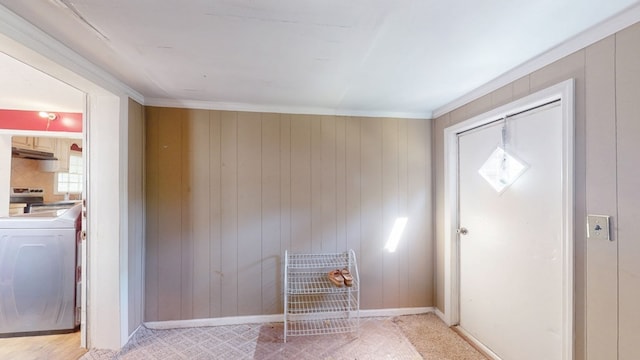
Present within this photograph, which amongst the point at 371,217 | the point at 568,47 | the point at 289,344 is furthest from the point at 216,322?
the point at 568,47

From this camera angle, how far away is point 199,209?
238 cm

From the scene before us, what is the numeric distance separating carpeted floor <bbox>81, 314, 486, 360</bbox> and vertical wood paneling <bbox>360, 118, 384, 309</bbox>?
0.98 ft

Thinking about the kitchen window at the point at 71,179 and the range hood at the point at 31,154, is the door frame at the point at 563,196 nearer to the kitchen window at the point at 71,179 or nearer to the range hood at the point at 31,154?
the range hood at the point at 31,154

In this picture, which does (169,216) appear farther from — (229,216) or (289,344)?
(289,344)

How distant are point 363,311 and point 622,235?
6.46 ft

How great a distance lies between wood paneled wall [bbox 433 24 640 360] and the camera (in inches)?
44.9

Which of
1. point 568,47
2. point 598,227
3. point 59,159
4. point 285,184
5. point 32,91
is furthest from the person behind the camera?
point 59,159

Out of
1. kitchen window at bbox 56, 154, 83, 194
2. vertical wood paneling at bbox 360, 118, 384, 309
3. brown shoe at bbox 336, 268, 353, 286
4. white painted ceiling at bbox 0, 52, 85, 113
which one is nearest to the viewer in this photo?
white painted ceiling at bbox 0, 52, 85, 113

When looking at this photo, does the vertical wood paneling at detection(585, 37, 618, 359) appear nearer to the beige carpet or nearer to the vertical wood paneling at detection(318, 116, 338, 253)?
the beige carpet

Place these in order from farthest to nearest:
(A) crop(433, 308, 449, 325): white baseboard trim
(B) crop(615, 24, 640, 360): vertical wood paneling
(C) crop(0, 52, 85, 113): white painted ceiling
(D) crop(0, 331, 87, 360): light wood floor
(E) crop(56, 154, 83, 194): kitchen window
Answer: (E) crop(56, 154, 83, 194): kitchen window
(A) crop(433, 308, 449, 325): white baseboard trim
(D) crop(0, 331, 87, 360): light wood floor
(C) crop(0, 52, 85, 113): white painted ceiling
(B) crop(615, 24, 640, 360): vertical wood paneling

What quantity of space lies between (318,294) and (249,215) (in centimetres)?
99

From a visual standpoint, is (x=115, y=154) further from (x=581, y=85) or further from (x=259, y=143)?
(x=581, y=85)

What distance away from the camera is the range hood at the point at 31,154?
121 inches

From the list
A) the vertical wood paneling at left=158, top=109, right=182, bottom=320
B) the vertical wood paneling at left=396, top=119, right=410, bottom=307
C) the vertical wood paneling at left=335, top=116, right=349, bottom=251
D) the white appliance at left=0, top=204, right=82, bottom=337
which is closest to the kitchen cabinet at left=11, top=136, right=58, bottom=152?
the white appliance at left=0, top=204, right=82, bottom=337
